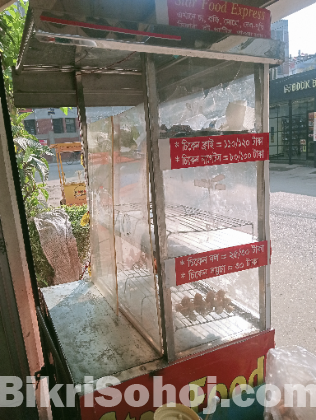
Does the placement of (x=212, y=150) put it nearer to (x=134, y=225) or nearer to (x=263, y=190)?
(x=263, y=190)

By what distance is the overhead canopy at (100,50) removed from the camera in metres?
1.41

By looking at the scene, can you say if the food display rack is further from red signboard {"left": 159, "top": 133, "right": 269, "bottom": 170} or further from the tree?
the tree

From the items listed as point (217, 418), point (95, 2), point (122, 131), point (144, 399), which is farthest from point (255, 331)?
point (95, 2)

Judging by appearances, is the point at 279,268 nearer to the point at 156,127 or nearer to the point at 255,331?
the point at 255,331

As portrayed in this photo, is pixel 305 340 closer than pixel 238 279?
No

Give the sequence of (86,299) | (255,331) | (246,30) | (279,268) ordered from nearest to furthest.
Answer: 1. (246,30)
2. (255,331)
3. (86,299)
4. (279,268)

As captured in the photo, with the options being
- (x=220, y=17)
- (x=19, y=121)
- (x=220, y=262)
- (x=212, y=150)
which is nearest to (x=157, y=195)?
(x=212, y=150)

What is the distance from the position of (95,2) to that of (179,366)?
2161mm

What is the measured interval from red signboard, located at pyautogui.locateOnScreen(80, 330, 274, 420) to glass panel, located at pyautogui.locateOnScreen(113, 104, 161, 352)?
0.70 ft

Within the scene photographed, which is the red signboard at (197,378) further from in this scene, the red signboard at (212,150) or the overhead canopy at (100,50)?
the overhead canopy at (100,50)

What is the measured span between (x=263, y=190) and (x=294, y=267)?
3521 millimetres

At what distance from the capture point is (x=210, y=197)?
89.1 inches

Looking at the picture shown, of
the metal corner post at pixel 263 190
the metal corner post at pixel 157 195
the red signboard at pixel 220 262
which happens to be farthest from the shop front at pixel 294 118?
the metal corner post at pixel 157 195

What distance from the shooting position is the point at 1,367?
7.95ft
